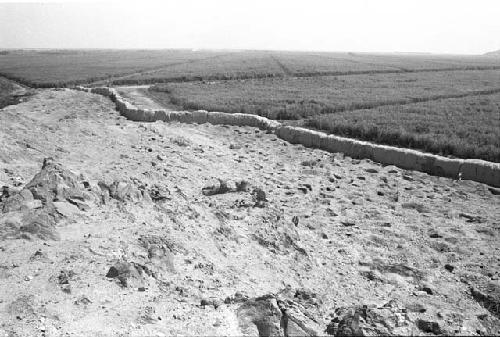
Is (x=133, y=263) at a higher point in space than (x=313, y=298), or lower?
higher

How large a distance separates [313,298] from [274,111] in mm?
16325

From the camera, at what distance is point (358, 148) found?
46.7 ft

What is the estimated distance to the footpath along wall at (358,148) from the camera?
1158 cm

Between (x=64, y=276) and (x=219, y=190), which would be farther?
(x=219, y=190)

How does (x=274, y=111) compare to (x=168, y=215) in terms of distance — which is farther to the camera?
(x=274, y=111)

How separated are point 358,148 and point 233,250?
848 cm

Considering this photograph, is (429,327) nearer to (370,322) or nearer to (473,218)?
(370,322)

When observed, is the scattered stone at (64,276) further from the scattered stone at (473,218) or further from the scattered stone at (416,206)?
the scattered stone at (473,218)

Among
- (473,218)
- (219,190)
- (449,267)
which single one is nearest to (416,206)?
(473,218)

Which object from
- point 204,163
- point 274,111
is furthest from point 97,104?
point 204,163

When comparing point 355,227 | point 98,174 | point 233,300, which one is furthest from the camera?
point 98,174

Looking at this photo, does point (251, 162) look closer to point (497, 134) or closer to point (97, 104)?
point (497, 134)

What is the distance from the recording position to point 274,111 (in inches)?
842

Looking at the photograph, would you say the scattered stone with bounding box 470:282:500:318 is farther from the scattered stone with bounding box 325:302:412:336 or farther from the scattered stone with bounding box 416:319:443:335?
the scattered stone with bounding box 325:302:412:336
